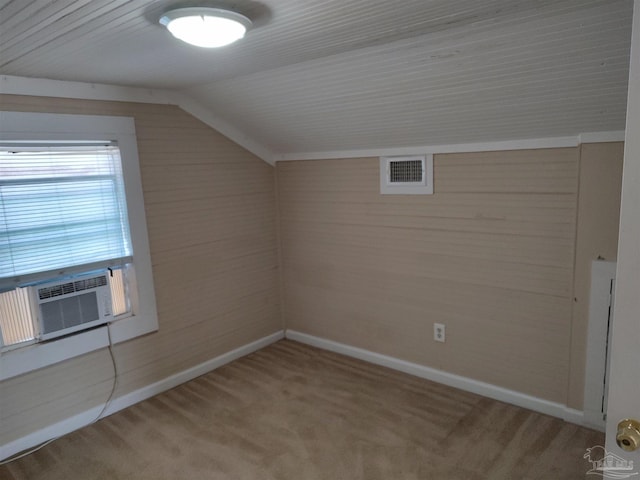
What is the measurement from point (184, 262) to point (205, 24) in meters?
1.95

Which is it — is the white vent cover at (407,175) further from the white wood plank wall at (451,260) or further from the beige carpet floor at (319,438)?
the beige carpet floor at (319,438)

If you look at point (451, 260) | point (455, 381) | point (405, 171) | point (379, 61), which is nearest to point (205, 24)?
point (379, 61)

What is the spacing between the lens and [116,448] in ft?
8.28

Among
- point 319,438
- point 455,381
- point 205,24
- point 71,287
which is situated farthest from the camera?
point 455,381

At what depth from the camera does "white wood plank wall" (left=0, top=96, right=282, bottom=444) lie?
262 cm

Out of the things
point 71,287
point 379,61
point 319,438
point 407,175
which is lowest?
point 319,438

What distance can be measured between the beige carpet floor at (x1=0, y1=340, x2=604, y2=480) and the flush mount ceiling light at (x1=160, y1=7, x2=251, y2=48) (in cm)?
200

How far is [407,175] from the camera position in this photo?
3031 millimetres

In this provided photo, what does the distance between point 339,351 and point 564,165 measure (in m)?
2.12

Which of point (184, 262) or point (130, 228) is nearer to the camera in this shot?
point (130, 228)

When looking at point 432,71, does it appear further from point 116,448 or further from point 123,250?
point 116,448

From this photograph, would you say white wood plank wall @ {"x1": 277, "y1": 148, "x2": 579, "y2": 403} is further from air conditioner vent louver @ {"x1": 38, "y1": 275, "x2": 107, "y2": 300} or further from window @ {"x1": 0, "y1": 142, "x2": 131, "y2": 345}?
air conditioner vent louver @ {"x1": 38, "y1": 275, "x2": 107, "y2": 300}

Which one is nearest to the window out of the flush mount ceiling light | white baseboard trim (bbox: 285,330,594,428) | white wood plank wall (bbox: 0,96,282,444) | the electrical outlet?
white wood plank wall (bbox: 0,96,282,444)

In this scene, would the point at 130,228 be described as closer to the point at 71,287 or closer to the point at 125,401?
the point at 71,287
